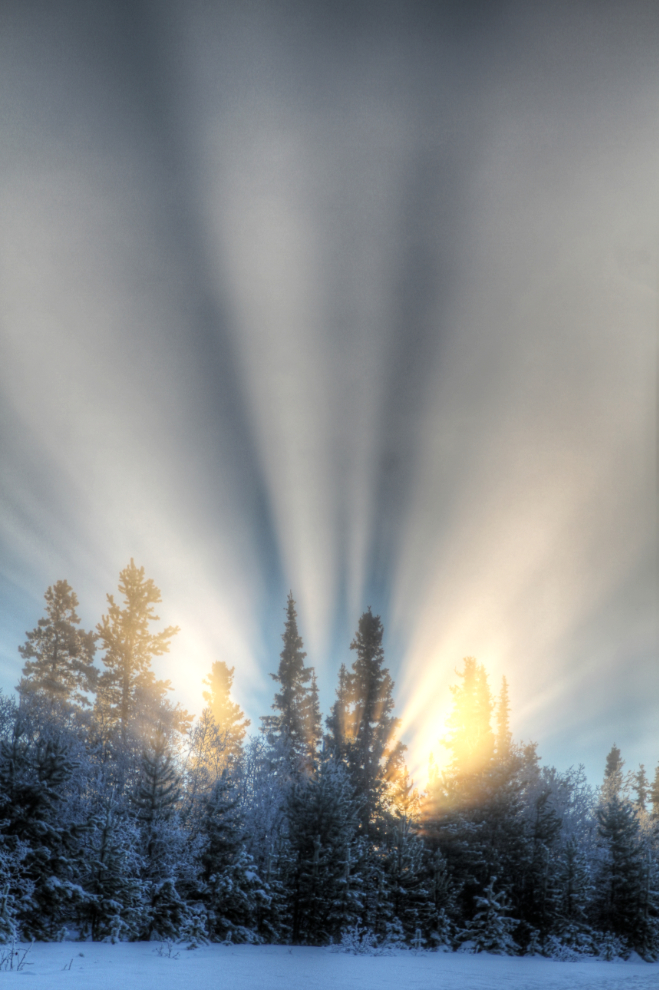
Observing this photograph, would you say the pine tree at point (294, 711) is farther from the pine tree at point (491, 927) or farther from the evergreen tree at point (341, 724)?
the pine tree at point (491, 927)

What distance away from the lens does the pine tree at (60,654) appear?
37469 millimetres

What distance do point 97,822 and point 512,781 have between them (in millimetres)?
25898

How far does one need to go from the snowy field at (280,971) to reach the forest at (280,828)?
5.65 ft

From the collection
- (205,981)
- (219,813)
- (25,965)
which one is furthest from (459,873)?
(25,965)

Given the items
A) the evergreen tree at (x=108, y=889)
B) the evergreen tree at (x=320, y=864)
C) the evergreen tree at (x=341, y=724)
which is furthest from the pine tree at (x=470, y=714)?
the evergreen tree at (x=108, y=889)

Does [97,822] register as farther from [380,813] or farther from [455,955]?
[380,813]

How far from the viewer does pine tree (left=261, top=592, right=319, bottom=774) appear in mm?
47469

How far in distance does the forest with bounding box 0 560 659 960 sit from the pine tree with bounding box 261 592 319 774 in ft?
0.54

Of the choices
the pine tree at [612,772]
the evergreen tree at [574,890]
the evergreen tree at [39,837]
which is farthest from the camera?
the pine tree at [612,772]

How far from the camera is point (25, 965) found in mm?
14938

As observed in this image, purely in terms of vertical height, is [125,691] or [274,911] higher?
[125,691]

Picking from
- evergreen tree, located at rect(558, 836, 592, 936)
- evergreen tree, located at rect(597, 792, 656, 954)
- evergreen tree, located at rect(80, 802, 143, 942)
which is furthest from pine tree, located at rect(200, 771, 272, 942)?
evergreen tree, located at rect(597, 792, 656, 954)

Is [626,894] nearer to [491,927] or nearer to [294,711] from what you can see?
[491,927]

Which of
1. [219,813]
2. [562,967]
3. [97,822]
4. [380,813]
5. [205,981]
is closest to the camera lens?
[205,981]
